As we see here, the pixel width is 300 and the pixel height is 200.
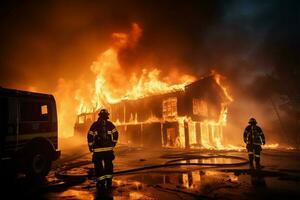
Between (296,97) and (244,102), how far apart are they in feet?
33.0

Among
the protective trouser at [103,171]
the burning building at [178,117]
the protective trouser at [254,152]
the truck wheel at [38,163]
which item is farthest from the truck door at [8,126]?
the burning building at [178,117]

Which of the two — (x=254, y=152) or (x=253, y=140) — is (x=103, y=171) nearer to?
(x=254, y=152)

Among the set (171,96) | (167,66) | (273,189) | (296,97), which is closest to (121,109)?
(171,96)

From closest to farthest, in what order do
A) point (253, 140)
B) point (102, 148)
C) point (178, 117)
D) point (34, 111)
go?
point (102, 148)
point (34, 111)
point (253, 140)
point (178, 117)

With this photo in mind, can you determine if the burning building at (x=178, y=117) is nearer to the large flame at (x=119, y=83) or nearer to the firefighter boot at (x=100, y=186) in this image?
the large flame at (x=119, y=83)

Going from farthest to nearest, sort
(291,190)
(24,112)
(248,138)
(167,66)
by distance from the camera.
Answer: (167,66)
(248,138)
(24,112)
(291,190)

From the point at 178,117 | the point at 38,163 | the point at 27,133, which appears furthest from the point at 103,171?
the point at 178,117

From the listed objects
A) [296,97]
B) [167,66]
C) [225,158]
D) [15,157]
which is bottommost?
[225,158]

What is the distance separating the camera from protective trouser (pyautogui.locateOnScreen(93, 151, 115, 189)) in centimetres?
623

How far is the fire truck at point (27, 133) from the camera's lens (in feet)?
24.9

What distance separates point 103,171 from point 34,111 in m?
4.06

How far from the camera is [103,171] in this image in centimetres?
645

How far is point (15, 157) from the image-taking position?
7.66 metres

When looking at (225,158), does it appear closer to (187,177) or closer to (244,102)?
(187,177)
